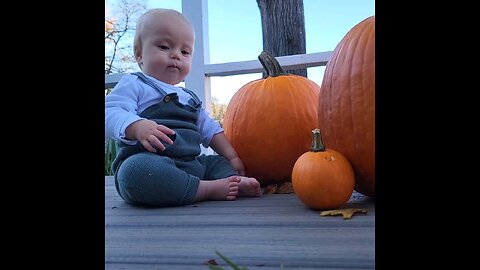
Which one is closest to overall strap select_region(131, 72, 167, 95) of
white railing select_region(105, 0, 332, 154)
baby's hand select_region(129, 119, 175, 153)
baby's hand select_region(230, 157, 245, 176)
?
baby's hand select_region(129, 119, 175, 153)

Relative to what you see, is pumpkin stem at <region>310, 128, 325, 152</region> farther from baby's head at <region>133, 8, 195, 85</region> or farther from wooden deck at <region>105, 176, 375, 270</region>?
baby's head at <region>133, 8, 195, 85</region>

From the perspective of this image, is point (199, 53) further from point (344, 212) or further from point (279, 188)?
point (344, 212)

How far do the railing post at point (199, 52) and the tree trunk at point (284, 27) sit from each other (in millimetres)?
1177

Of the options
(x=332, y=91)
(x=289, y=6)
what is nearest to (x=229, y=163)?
(x=332, y=91)

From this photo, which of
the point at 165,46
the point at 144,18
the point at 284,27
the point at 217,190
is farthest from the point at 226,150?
the point at 284,27

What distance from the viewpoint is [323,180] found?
3.77ft

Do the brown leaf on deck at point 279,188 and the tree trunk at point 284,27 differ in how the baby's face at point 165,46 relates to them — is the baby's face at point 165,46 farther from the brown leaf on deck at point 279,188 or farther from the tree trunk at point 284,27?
the tree trunk at point 284,27

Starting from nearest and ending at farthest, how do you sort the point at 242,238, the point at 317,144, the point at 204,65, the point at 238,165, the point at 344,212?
the point at 242,238, the point at 344,212, the point at 317,144, the point at 238,165, the point at 204,65

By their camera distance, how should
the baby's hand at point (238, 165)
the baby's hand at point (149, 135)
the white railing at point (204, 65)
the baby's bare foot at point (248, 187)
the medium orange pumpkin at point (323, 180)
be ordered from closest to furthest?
the medium orange pumpkin at point (323, 180)
the baby's hand at point (149, 135)
the baby's bare foot at point (248, 187)
the baby's hand at point (238, 165)
the white railing at point (204, 65)

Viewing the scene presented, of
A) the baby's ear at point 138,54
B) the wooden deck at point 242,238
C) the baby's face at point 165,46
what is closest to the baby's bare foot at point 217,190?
the wooden deck at point 242,238

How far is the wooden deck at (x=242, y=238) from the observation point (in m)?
0.69

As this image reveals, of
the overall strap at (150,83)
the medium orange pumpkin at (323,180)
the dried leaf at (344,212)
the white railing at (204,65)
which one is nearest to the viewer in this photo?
the dried leaf at (344,212)

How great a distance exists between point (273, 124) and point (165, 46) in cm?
53
